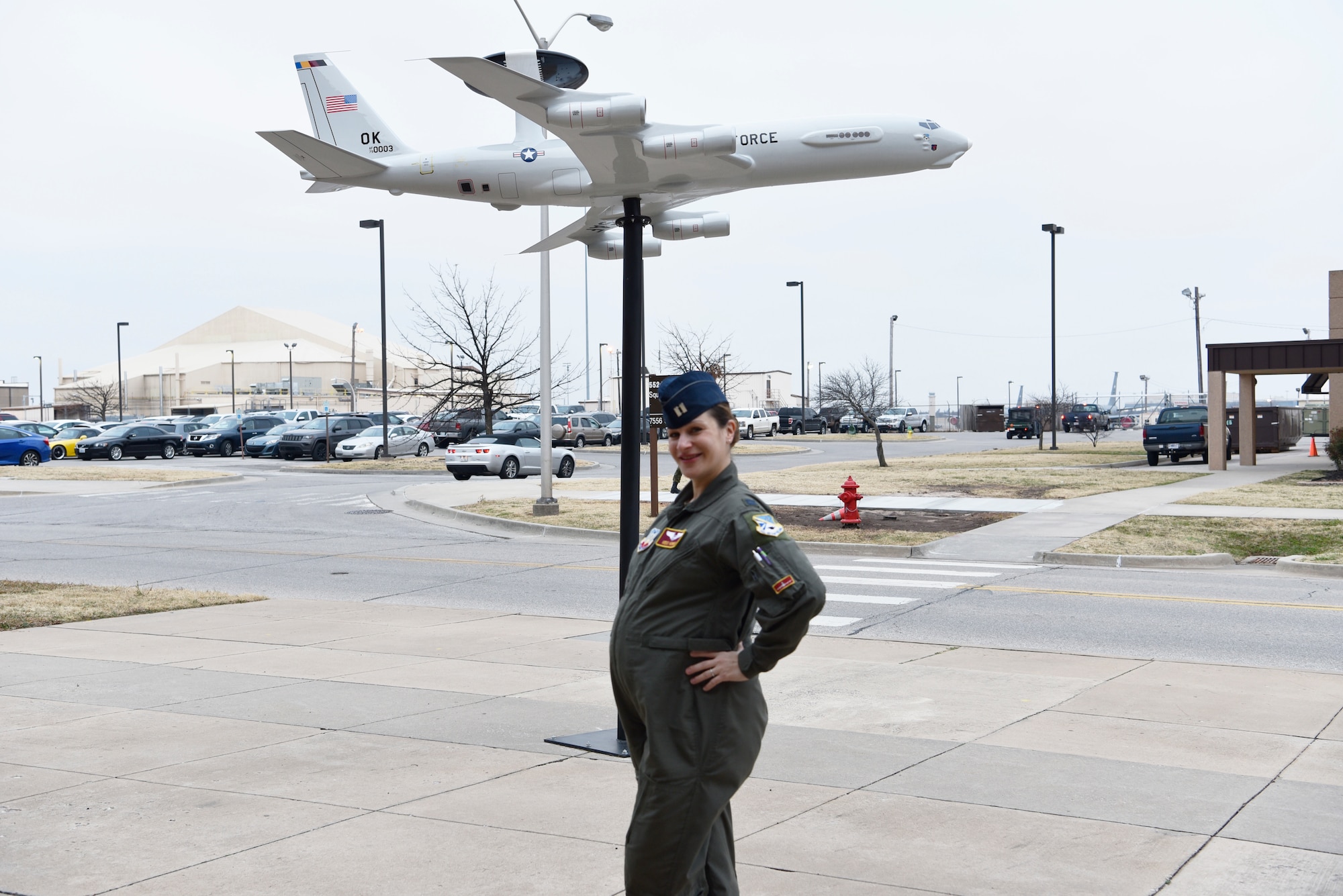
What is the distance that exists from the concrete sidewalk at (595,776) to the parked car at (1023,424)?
5057 centimetres

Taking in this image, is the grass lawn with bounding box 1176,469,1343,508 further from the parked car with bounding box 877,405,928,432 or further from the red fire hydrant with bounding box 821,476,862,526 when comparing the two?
the parked car with bounding box 877,405,928,432

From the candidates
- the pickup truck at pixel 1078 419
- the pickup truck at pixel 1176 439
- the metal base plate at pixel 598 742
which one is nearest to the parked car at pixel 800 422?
the pickup truck at pixel 1078 419

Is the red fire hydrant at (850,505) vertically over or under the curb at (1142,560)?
over

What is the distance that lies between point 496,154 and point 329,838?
4852mm

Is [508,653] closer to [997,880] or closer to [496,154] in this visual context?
[496,154]

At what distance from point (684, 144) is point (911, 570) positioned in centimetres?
918

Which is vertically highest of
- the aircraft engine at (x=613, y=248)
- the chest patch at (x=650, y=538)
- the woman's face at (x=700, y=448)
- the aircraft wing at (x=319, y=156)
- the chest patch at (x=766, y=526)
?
the aircraft wing at (x=319, y=156)

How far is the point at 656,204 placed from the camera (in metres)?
7.54

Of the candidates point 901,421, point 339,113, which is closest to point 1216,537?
point 339,113

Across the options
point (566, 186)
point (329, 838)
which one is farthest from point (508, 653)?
point (329, 838)

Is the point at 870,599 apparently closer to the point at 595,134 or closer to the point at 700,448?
the point at 595,134

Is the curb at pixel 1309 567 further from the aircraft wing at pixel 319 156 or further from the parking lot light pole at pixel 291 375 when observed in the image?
the parking lot light pole at pixel 291 375

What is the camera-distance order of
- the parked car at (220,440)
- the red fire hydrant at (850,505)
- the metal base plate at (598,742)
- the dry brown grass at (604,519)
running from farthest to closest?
the parked car at (220,440), the red fire hydrant at (850,505), the dry brown grass at (604,519), the metal base plate at (598,742)

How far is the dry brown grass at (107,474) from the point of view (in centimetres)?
3456
